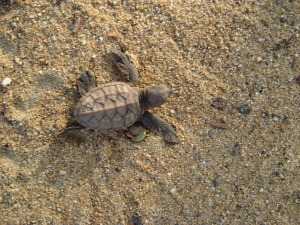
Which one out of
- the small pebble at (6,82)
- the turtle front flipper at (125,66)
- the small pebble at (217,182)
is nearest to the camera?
the small pebble at (6,82)

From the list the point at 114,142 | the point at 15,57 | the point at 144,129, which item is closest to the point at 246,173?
the point at 144,129

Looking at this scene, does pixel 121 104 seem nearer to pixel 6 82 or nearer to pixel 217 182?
pixel 6 82

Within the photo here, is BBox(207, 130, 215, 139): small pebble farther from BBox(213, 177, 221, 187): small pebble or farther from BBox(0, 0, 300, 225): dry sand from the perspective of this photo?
BBox(213, 177, 221, 187): small pebble

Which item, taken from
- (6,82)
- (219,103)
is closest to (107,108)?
(6,82)

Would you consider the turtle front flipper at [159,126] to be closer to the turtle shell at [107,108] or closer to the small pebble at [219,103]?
the turtle shell at [107,108]

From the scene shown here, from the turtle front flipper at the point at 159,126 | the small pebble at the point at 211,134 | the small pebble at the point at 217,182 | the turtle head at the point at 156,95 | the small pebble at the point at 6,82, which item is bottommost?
the small pebble at the point at 217,182

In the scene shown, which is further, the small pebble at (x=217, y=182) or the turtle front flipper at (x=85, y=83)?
the small pebble at (x=217, y=182)

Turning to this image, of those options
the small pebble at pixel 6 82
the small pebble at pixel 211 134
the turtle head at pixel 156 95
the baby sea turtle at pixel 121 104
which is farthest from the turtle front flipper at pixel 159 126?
the small pebble at pixel 6 82
